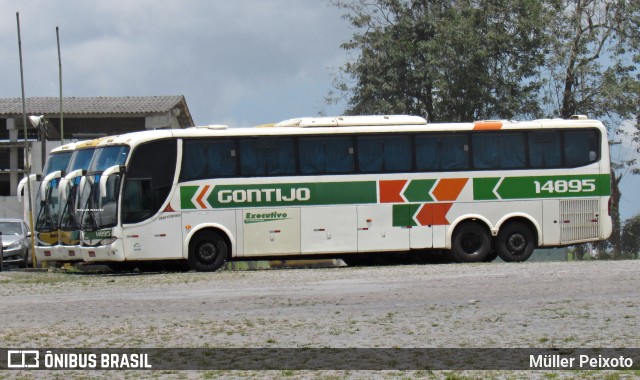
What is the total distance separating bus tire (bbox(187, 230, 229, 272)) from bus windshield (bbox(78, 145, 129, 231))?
186 centimetres

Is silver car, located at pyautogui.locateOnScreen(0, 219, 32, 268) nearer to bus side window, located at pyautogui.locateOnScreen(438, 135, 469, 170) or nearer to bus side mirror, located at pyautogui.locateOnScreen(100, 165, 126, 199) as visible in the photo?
bus side mirror, located at pyautogui.locateOnScreen(100, 165, 126, 199)

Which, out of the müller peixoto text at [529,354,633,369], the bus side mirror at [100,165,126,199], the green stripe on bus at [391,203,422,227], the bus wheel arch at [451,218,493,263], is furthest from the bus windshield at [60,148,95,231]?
the müller peixoto text at [529,354,633,369]

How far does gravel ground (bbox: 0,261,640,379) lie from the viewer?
1262 centimetres

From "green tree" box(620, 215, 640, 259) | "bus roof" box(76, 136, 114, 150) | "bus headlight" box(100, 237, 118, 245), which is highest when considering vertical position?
"bus roof" box(76, 136, 114, 150)

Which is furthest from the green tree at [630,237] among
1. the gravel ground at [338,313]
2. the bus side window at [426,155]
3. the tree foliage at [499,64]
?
the gravel ground at [338,313]

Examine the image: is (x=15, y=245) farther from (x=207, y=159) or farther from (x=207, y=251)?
(x=207, y=159)

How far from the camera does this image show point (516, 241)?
30.5 metres

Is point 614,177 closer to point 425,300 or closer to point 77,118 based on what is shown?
point 77,118

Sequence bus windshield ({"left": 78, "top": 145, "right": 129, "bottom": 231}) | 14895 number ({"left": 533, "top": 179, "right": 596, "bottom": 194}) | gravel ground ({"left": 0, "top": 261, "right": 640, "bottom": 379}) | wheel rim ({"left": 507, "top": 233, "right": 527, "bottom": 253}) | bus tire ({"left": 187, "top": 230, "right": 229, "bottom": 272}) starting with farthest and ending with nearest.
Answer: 1. wheel rim ({"left": 507, "top": 233, "right": 527, "bottom": 253})
2. 14895 number ({"left": 533, "top": 179, "right": 596, "bottom": 194})
3. bus tire ({"left": 187, "top": 230, "right": 229, "bottom": 272})
4. bus windshield ({"left": 78, "top": 145, "right": 129, "bottom": 231})
5. gravel ground ({"left": 0, "top": 261, "right": 640, "bottom": 379})

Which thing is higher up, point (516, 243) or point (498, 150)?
point (498, 150)

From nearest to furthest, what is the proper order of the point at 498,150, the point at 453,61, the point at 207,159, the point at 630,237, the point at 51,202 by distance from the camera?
the point at 207,159, the point at 51,202, the point at 498,150, the point at 453,61, the point at 630,237

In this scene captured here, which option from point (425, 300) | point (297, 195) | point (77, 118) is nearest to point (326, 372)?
point (425, 300)

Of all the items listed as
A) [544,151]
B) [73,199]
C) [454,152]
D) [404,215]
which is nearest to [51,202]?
[73,199]

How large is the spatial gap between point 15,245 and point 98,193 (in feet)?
30.3
